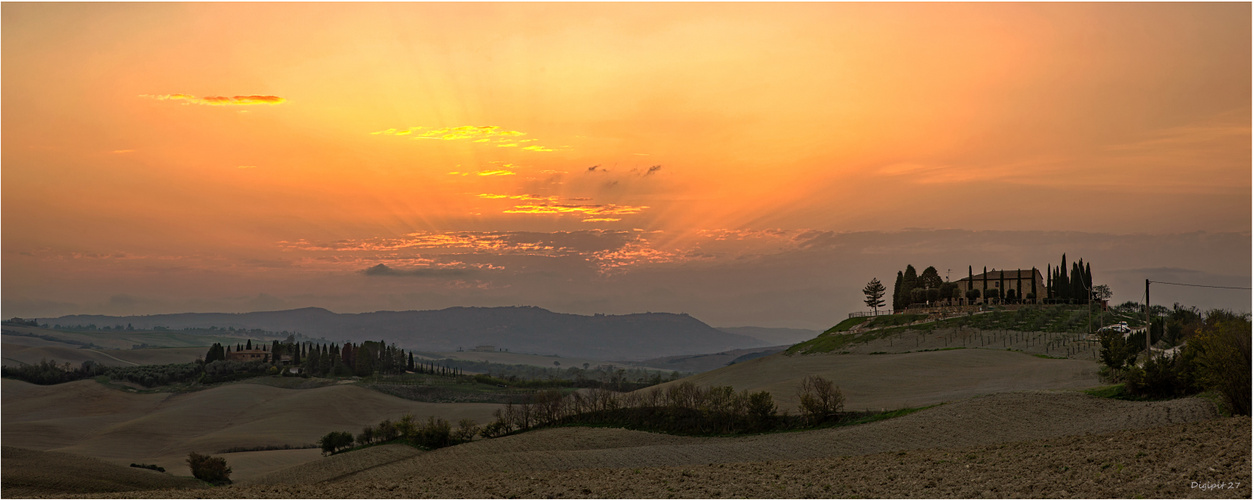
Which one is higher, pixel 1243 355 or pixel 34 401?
pixel 1243 355

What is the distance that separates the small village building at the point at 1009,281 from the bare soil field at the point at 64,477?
116209 mm

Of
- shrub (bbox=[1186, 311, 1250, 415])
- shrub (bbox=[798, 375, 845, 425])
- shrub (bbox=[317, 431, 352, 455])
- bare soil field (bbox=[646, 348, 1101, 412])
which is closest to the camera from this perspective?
shrub (bbox=[1186, 311, 1250, 415])

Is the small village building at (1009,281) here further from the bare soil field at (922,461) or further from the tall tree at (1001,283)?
the bare soil field at (922,461)

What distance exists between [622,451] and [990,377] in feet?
126

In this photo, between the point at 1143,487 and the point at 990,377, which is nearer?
the point at 1143,487

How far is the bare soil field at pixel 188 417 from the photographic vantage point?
11550 cm

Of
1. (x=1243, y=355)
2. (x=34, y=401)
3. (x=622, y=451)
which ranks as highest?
(x=1243, y=355)

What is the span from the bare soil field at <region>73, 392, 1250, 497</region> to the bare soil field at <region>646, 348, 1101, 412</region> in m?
10.8

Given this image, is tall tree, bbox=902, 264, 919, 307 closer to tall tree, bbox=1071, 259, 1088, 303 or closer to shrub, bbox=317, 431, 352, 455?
tall tree, bbox=1071, 259, 1088, 303

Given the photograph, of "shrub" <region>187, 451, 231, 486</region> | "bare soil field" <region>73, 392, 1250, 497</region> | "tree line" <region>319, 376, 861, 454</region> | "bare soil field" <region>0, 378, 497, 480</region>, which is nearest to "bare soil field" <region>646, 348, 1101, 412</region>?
"tree line" <region>319, 376, 861, 454</region>

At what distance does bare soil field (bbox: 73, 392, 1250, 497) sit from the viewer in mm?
25531

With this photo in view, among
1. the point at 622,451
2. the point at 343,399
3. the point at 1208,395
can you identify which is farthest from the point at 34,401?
the point at 1208,395

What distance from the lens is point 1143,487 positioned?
912 inches

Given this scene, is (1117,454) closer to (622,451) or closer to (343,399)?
(622,451)
